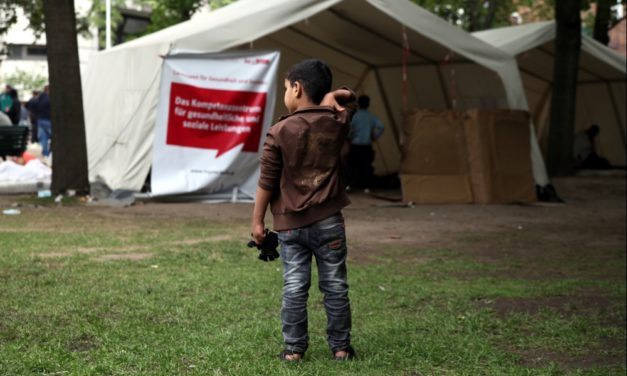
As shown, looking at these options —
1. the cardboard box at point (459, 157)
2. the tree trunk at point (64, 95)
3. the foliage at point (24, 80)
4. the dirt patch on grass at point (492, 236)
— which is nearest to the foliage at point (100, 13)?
the foliage at point (24, 80)

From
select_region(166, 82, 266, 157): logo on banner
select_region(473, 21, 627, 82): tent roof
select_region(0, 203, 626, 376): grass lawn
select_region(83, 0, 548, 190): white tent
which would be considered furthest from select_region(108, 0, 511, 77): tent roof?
select_region(0, 203, 626, 376): grass lawn

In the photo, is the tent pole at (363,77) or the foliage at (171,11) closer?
the tent pole at (363,77)

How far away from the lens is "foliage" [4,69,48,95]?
48.6 metres

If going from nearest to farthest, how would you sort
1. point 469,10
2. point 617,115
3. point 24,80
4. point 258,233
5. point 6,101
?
point 258,233 < point 617,115 < point 6,101 < point 469,10 < point 24,80

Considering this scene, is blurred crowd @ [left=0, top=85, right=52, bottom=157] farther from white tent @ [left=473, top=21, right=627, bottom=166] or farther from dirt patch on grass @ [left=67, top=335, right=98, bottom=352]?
dirt patch on grass @ [left=67, top=335, right=98, bottom=352]

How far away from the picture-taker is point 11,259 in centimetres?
945

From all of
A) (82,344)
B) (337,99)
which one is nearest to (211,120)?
(82,344)

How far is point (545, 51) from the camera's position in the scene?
76.3 feet

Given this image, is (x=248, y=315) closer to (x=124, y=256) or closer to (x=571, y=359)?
(x=571, y=359)

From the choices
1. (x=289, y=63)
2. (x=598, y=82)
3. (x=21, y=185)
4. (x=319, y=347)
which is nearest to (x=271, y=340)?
(x=319, y=347)

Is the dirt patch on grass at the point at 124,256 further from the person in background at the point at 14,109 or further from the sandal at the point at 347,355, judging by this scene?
the person in background at the point at 14,109

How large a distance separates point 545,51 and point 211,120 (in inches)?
388

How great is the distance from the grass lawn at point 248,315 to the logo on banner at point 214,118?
469 centimetres

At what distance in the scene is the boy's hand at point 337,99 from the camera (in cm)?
574
